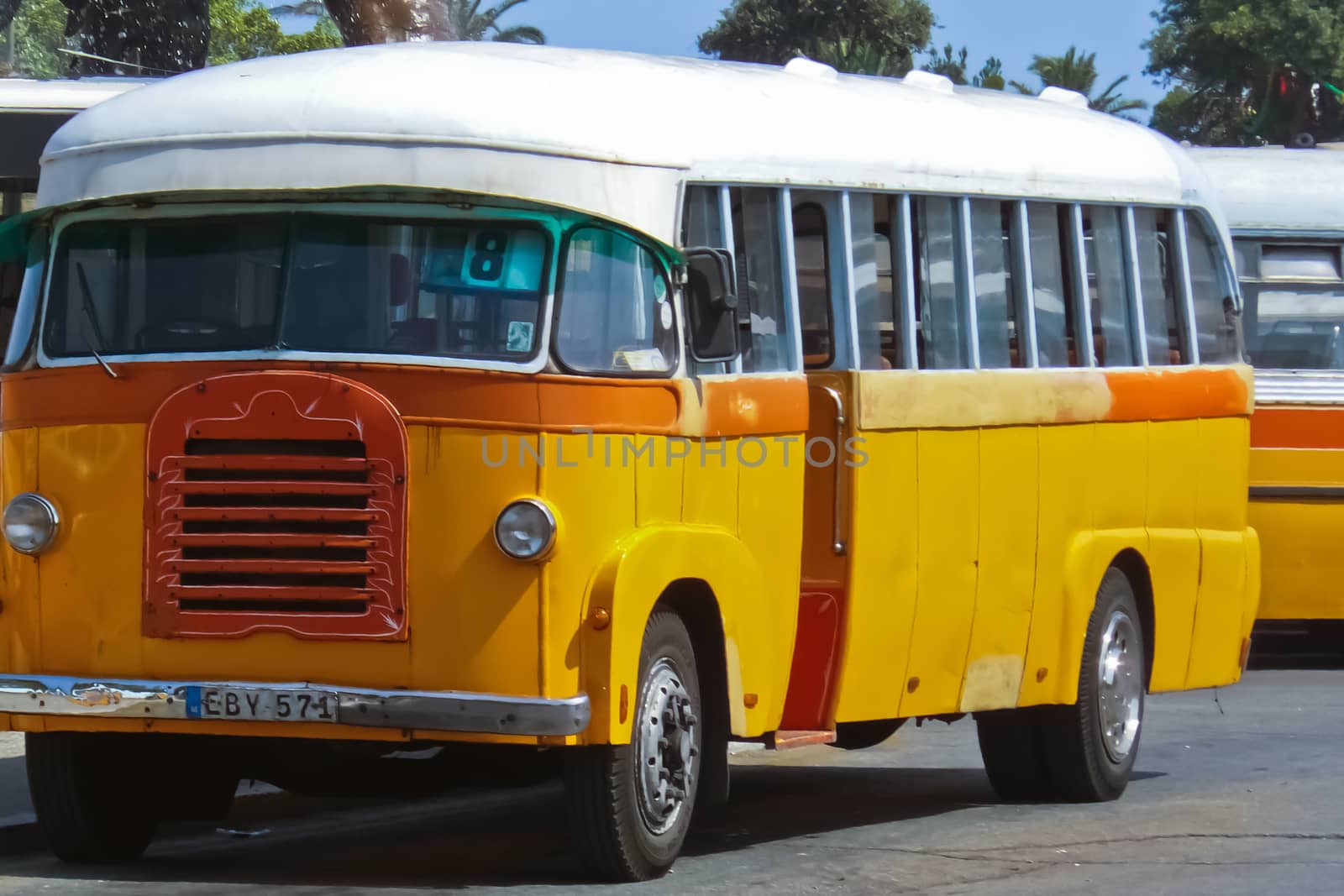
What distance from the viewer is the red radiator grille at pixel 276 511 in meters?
8.95

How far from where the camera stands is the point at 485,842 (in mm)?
10758

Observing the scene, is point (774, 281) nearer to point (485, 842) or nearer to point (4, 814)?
point (485, 842)

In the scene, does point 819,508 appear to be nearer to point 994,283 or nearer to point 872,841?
point 872,841

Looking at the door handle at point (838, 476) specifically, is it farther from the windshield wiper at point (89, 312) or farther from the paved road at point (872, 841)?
the windshield wiper at point (89, 312)

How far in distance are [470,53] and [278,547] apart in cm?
182

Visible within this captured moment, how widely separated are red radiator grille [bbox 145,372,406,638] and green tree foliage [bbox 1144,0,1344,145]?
2240 inches

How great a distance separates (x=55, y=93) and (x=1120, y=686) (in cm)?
1027

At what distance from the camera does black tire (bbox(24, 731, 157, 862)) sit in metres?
9.67

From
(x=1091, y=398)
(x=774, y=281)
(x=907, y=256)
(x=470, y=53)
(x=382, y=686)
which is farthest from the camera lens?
(x=1091, y=398)

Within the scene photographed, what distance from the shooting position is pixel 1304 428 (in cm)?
1812

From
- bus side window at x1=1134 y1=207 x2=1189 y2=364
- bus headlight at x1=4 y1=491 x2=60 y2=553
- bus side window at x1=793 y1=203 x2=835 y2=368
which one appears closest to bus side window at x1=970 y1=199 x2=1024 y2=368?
bus side window at x1=793 y1=203 x2=835 y2=368

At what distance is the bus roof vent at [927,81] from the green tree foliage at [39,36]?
359 ft

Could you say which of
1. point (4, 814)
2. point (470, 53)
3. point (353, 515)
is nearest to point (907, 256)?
point (470, 53)

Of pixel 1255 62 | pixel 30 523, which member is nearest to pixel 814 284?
pixel 30 523
